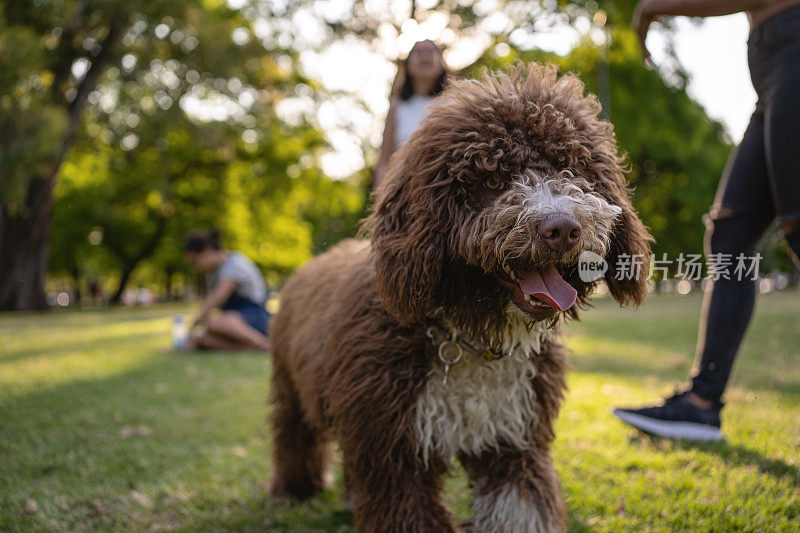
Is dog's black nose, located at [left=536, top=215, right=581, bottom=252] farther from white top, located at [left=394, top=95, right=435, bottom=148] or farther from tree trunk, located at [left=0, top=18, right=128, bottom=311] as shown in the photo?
tree trunk, located at [left=0, top=18, right=128, bottom=311]

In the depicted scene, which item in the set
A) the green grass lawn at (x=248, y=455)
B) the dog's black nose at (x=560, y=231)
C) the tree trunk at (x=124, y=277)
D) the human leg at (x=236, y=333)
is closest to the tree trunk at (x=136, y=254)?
the tree trunk at (x=124, y=277)

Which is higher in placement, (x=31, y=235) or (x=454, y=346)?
(x=454, y=346)

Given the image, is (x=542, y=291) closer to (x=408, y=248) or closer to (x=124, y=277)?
(x=408, y=248)

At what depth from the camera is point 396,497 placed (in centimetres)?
228

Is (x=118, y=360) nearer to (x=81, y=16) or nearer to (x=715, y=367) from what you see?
(x=715, y=367)

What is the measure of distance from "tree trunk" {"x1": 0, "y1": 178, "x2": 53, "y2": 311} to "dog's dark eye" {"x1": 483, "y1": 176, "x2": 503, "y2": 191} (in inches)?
786

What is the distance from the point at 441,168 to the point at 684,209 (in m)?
28.9

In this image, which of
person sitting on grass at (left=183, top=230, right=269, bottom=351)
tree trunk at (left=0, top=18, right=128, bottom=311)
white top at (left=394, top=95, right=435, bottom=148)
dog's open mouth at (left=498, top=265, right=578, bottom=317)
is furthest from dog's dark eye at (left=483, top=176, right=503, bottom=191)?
tree trunk at (left=0, top=18, right=128, bottom=311)

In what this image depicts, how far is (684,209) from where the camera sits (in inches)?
1095

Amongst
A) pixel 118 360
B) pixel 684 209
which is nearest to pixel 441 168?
pixel 118 360

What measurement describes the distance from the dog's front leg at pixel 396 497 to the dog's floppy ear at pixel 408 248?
58cm

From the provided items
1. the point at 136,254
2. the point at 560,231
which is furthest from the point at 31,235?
the point at 560,231

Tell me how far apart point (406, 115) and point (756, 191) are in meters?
2.23

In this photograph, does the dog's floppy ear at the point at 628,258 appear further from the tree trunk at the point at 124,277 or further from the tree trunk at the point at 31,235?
the tree trunk at the point at 124,277
